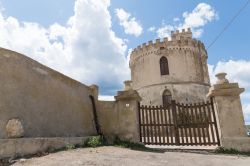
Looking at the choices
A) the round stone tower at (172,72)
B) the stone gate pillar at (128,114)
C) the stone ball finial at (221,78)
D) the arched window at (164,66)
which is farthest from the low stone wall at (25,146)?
the arched window at (164,66)

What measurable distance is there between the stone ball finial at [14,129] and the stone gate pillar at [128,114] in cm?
447

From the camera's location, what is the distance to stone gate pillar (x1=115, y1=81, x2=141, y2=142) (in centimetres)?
940

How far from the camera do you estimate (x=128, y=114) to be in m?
9.65

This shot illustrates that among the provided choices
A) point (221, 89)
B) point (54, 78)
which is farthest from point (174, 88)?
point (54, 78)

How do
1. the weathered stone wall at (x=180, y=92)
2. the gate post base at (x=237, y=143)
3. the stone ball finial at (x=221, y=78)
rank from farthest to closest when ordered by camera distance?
the weathered stone wall at (x=180, y=92) → the stone ball finial at (x=221, y=78) → the gate post base at (x=237, y=143)

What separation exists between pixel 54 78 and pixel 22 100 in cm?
174

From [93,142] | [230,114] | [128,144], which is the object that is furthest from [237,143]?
[93,142]

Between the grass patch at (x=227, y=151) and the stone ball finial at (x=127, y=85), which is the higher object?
the stone ball finial at (x=127, y=85)

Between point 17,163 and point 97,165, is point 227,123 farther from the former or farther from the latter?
point 17,163

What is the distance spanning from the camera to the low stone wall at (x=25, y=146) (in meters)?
5.41

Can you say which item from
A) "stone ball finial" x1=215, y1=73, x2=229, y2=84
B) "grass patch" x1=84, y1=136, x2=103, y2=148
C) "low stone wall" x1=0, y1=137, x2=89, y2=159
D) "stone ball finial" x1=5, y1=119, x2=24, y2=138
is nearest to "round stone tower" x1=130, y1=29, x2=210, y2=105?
"stone ball finial" x1=215, y1=73, x2=229, y2=84

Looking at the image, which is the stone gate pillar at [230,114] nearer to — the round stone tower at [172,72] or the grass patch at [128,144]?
the grass patch at [128,144]

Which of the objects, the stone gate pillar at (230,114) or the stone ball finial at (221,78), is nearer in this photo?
the stone gate pillar at (230,114)

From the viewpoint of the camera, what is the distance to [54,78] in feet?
26.8
